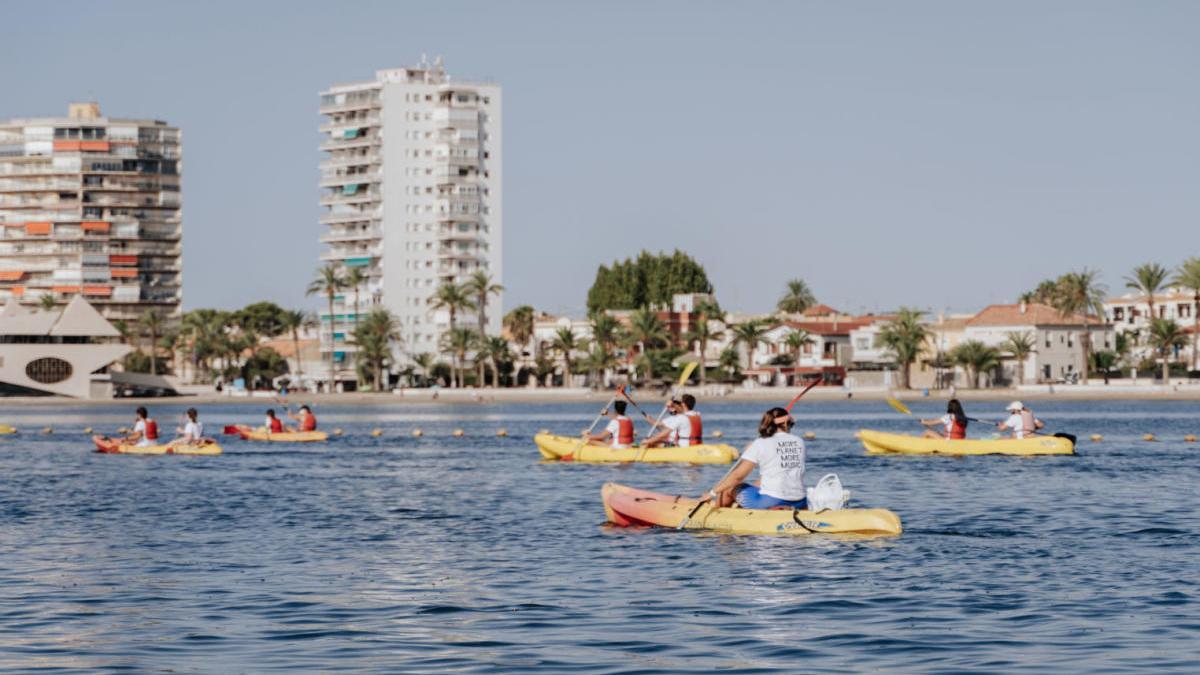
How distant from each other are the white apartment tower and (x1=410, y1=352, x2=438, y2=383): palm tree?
630cm

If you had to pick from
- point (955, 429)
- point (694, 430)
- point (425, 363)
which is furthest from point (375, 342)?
point (694, 430)

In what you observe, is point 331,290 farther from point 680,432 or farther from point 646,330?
point 680,432

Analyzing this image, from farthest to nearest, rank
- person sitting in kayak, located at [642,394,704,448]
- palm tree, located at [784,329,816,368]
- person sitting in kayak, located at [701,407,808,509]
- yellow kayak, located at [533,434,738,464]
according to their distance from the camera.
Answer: palm tree, located at [784,329,816,368], yellow kayak, located at [533,434,738,464], person sitting in kayak, located at [642,394,704,448], person sitting in kayak, located at [701,407,808,509]

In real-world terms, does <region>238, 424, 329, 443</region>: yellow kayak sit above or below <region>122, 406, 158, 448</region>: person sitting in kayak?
below

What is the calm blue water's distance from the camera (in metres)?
16.5

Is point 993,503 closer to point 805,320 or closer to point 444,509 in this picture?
point 444,509

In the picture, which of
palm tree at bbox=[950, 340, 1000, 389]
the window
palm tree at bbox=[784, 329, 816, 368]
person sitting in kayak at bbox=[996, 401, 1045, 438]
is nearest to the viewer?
person sitting in kayak at bbox=[996, 401, 1045, 438]

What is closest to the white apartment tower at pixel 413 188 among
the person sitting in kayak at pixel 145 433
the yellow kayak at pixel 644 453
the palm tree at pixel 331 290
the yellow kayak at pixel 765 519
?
the palm tree at pixel 331 290

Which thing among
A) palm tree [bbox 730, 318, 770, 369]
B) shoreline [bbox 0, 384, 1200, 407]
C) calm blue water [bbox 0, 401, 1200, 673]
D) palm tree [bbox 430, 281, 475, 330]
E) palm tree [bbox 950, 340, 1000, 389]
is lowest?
calm blue water [bbox 0, 401, 1200, 673]

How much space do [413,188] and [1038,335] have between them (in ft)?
238

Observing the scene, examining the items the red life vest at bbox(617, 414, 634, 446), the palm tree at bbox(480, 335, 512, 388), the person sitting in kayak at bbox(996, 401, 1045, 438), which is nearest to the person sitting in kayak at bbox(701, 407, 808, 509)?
the red life vest at bbox(617, 414, 634, 446)

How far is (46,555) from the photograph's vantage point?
25453mm

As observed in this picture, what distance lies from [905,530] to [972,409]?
92.8m

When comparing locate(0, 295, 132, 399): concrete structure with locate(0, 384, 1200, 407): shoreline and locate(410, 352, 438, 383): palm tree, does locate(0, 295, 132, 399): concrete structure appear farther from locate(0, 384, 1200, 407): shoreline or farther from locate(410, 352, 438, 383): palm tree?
locate(410, 352, 438, 383): palm tree
